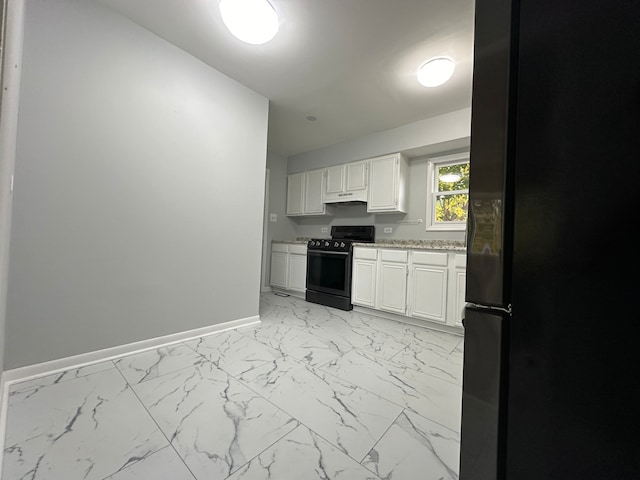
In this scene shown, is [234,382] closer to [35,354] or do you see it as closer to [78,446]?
[78,446]

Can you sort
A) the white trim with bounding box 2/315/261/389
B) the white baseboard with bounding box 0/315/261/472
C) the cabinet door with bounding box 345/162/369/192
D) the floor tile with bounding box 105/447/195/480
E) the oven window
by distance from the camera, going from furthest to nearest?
the cabinet door with bounding box 345/162/369/192 → the oven window → the white trim with bounding box 2/315/261/389 → the white baseboard with bounding box 0/315/261/472 → the floor tile with bounding box 105/447/195/480

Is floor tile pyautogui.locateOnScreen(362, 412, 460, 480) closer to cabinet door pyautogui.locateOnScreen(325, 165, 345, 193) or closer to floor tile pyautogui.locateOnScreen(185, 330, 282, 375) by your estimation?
floor tile pyautogui.locateOnScreen(185, 330, 282, 375)

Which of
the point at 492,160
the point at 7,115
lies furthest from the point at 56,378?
the point at 492,160

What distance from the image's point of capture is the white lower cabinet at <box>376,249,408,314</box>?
2.83 m

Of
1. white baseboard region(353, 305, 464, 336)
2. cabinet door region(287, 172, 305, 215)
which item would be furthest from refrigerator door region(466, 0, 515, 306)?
cabinet door region(287, 172, 305, 215)

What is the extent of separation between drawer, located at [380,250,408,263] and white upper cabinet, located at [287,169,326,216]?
1.39m

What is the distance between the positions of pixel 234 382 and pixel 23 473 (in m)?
0.81

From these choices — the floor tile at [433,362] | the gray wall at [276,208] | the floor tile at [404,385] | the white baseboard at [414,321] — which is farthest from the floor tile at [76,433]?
the gray wall at [276,208]

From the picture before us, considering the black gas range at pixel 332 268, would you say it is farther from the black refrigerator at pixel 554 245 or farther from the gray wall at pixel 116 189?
the black refrigerator at pixel 554 245

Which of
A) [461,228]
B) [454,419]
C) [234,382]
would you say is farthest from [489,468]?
[461,228]

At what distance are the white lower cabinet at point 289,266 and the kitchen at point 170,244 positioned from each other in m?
0.99

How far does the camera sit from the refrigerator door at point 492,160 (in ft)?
1.17

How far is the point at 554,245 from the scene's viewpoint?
31 cm

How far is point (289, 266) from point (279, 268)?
0.25m
